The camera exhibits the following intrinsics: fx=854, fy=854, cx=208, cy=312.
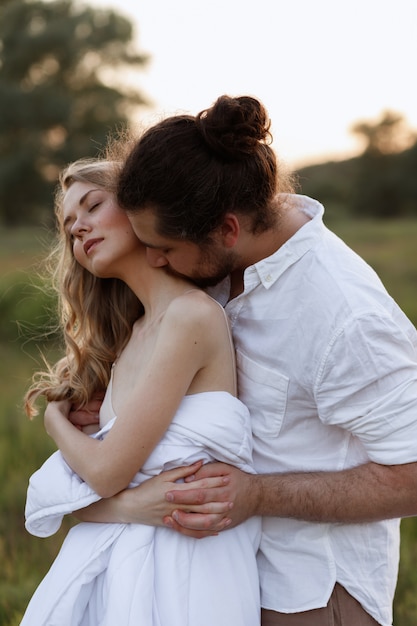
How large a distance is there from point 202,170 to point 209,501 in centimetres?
87

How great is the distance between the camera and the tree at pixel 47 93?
34.2 meters

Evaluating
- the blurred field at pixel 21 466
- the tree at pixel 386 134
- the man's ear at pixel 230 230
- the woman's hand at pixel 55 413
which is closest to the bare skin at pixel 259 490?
the man's ear at pixel 230 230

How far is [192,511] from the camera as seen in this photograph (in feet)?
7.45

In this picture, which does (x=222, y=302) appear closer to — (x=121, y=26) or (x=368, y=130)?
(x=368, y=130)

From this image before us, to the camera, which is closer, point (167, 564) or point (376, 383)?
point (376, 383)

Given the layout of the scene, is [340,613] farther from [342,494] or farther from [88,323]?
[88,323]

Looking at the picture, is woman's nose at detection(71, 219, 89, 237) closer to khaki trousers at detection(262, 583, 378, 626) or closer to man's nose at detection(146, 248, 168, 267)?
man's nose at detection(146, 248, 168, 267)

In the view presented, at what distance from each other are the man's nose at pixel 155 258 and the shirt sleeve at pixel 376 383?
1.94ft

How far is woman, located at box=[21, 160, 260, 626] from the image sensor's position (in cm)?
225

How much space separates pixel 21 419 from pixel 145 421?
4.24 m

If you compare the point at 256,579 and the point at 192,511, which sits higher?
the point at 192,511

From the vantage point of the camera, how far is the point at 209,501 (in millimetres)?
2262

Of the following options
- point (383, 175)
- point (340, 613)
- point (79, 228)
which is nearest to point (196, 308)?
point (79, 228)

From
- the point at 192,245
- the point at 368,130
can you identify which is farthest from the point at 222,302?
the point at 368,130
